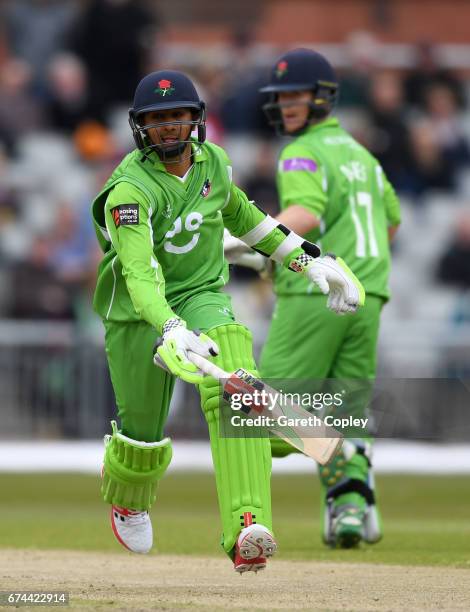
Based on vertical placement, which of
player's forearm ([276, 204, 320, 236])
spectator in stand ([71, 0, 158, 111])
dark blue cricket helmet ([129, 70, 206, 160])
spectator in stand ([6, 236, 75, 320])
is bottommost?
dark blue cricket helmet ([129, 70, 206, 160])

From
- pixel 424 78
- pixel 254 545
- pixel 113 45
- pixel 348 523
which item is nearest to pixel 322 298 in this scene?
pixel 348 523

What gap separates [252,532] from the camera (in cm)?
591

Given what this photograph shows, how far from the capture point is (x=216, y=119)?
16.3 metres

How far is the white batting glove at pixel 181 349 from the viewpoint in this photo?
5863 mm

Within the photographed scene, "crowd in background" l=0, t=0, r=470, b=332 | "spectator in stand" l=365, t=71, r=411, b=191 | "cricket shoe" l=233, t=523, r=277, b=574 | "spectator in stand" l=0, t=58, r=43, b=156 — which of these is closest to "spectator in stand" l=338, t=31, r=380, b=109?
"crowd in background" l=0, t=0, r=470, b=332

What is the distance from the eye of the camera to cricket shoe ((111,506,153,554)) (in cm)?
747

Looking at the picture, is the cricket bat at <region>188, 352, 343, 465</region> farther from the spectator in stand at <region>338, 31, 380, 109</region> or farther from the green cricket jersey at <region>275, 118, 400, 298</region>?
the spectator in stand at <region>338, 31, 380, 109</region>

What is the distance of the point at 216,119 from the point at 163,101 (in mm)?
9847

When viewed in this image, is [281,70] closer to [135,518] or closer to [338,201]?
[338,201]

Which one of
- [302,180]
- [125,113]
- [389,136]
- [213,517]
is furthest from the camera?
[125,113]

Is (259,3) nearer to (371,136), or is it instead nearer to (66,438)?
(371,136)

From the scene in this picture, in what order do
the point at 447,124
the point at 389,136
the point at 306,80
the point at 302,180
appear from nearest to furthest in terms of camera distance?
the point at 302,180, the point at 306,80, the point at 389,136, the point at 447,124

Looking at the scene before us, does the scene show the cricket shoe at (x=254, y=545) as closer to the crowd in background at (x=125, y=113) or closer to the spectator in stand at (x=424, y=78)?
the crowd in background at (x=125, y=113)

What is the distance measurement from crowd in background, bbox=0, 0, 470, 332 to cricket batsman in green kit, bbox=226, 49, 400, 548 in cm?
667
